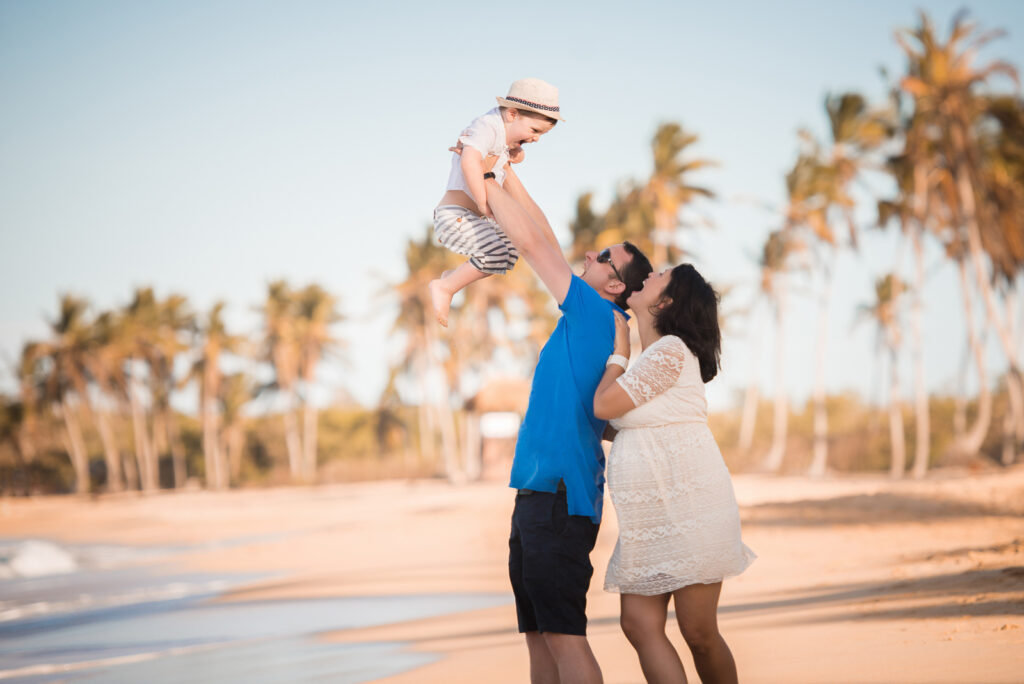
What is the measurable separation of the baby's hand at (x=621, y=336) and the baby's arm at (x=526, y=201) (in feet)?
1.10

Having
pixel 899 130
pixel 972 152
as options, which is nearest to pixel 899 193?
pixel 899 130

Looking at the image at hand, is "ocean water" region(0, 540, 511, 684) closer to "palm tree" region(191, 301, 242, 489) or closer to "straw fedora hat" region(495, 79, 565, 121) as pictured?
"straw fedora hat" region(495, 79, 565, 121)

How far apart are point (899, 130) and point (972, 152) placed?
3.94 meters

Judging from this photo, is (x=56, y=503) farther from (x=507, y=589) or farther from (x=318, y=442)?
(x=507, y=589)

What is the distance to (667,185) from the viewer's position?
3784cm

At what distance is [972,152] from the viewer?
92.3 feet

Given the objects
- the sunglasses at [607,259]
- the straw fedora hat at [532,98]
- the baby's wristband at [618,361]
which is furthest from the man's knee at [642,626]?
the straw fedora hat at [532,98]

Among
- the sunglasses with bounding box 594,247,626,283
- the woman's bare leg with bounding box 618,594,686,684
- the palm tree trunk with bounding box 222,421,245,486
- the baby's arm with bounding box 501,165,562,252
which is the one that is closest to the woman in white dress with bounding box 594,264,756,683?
the woman's bare leg with bounding box 618,594,686,684

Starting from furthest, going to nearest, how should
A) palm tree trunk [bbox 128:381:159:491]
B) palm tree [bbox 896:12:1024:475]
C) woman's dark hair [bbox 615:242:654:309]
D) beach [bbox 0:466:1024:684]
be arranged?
palm tree trunk [bbox 128:381:159:491]
palm tree [bbox 896:12:1024:475]
beach [bbox 0:466:1024:684]
woman's dark hair [bbox 615:242:654:309]

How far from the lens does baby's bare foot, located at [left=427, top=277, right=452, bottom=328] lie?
12.1 ft

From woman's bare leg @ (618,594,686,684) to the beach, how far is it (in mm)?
1445

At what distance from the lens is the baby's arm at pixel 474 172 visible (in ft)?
10.3

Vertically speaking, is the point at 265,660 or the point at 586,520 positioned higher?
the point at 586,520

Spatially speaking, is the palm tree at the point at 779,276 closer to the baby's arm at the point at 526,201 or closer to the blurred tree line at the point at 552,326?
the blurred tree line at the point at 552,326
